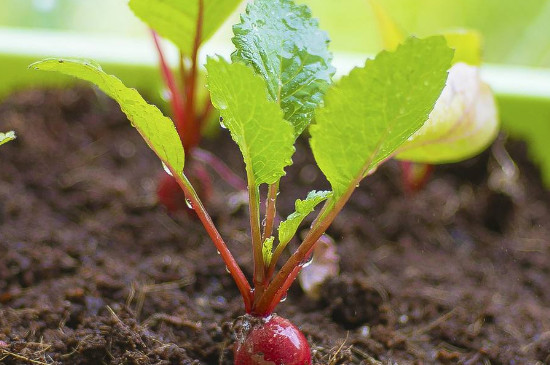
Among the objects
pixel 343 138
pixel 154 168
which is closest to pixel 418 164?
pixel 154 168

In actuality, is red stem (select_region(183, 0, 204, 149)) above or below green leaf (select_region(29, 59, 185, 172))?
below

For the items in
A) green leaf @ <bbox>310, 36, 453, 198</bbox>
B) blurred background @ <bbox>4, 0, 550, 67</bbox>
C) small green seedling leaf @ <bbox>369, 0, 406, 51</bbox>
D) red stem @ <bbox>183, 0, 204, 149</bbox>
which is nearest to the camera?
green leaf @ <bbox>310, 36, 453, 198</bbox>

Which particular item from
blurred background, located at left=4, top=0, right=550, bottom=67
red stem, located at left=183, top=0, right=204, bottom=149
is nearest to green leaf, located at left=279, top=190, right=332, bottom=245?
red stem, located at left=183, top=0, right=204, bottom=149

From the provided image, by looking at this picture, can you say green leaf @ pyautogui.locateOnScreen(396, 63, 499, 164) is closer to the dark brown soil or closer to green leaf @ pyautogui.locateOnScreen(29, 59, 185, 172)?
the dark brown soil

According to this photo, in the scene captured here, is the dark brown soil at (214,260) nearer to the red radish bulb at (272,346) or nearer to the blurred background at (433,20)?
the red radish bulb at (272,346)

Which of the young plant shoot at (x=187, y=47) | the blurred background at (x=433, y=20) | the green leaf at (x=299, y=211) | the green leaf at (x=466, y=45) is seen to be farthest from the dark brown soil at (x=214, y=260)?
the blurred background at (x=433, y=20)

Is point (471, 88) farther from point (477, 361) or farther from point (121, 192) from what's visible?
point (121, 192)

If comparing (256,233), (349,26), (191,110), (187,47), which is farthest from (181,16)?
Answer: (349,26)
